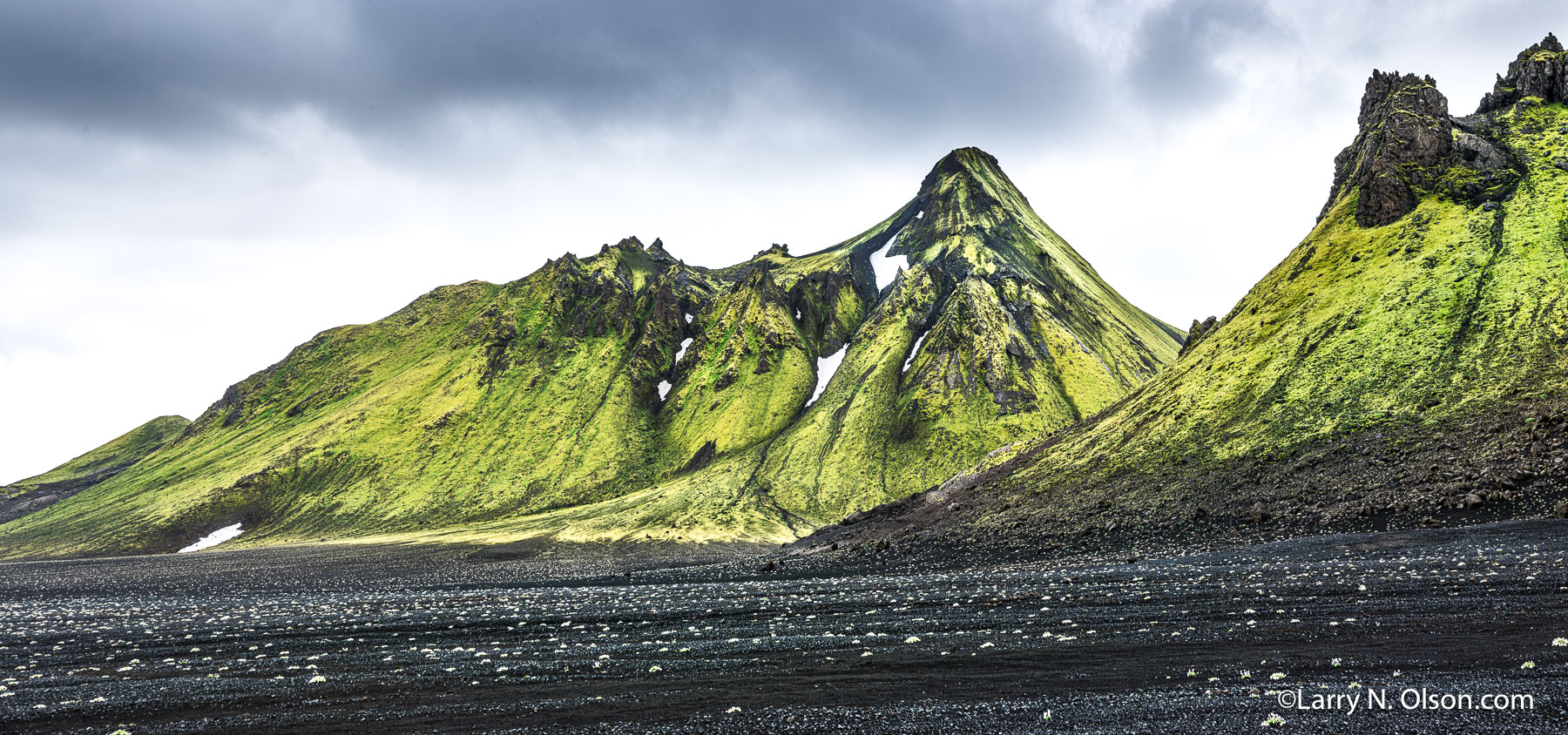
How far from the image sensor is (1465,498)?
53188mm

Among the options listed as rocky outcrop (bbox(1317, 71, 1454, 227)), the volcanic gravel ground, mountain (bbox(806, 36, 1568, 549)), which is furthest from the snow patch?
rocky outcrop (bbox(1317, 71, 1454, 227))

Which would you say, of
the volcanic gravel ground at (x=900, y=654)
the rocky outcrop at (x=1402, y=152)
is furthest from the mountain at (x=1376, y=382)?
the volcanic gravel ground at (x=900, y=654)

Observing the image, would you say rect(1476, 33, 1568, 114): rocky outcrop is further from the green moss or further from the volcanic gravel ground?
the volcanic gravel ground

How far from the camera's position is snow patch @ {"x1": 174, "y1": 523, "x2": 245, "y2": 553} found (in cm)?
17825

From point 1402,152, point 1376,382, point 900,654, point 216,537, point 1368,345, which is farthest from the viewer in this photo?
point 216,537

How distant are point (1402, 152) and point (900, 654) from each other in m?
134

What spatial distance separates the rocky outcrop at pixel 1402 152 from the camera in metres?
109

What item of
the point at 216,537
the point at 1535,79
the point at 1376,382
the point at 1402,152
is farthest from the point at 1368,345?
the point at 216,537

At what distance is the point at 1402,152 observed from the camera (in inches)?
4400

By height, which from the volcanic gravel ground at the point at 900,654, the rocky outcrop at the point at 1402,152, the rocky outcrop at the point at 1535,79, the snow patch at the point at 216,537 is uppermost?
the rocky outcrop at the point at 1535,79

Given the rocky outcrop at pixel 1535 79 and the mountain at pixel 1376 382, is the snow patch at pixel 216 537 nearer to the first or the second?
the mountain at pixel 1376 382

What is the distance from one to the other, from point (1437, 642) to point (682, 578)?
61.0 m

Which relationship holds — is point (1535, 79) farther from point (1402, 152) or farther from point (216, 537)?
point (216, 537)

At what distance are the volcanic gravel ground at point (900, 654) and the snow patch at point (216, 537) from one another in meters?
157
